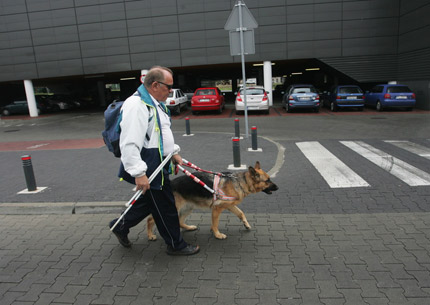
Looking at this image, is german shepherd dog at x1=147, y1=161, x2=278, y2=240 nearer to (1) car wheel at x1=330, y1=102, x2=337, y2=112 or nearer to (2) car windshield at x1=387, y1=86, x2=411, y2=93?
(1) car wheel at x1=330, y1=102, x2=337, y2=112

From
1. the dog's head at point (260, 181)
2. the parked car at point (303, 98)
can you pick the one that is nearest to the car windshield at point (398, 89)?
the parked car at point (303, 98)

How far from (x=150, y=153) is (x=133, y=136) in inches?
12.6

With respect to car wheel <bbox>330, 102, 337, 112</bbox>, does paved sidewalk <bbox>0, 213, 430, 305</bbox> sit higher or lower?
lower

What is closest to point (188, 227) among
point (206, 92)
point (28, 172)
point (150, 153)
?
point (150, 153)

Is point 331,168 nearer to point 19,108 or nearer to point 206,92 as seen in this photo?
point 206,92

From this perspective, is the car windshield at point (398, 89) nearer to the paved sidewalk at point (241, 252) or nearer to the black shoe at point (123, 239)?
the paved sidewalk at point (241, 252)

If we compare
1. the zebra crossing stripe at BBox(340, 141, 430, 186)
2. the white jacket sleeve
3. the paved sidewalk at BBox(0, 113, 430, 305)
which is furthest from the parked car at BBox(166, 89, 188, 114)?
the white jacket sleeve

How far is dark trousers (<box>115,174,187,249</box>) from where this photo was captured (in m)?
3.41

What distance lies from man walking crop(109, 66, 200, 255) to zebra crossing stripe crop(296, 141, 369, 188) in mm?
3403

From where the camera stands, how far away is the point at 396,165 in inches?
271

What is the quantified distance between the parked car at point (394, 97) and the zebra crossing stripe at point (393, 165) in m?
9.52

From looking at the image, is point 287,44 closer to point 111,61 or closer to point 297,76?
point 111,61

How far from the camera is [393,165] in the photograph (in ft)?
22.6

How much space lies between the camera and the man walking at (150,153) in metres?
3.00
